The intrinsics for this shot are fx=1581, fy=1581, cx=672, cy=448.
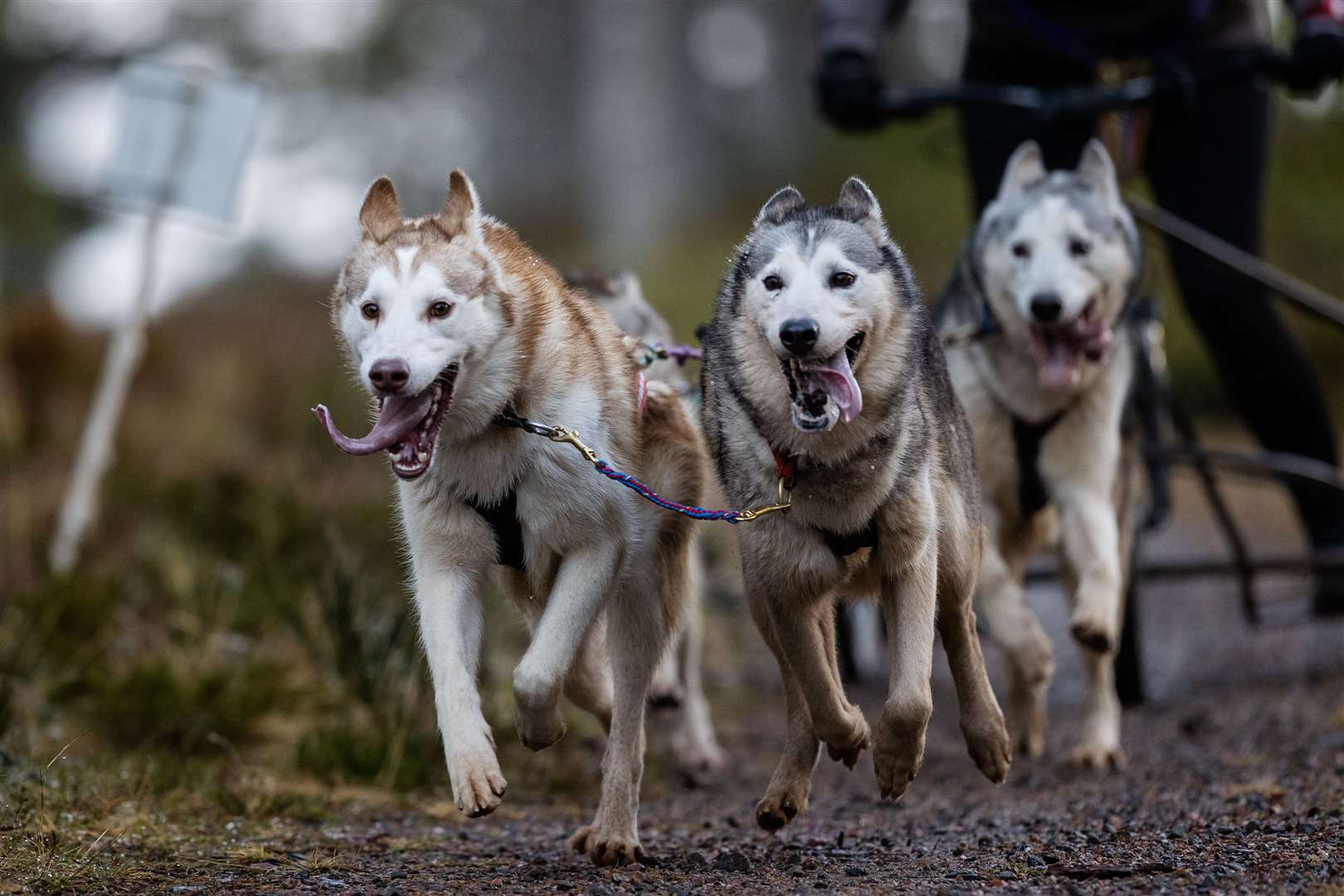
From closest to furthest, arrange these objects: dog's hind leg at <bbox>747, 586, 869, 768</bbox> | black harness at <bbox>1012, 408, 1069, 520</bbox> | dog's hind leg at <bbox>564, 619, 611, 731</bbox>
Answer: dog's hind leg at <bbox>747, 586, 869, 768</bbox>, dog's hind leg at <bbox>564, 619, 611, 731</bbox>, black harness at <bbox>1012, 408, 1069, 520</bbox>

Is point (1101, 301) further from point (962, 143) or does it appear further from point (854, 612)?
point (854, 612)

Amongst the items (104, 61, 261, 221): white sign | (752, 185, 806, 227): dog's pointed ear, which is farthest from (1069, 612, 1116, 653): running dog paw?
(104, 61, 261, 221): white sign

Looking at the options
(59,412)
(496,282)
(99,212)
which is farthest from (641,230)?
(496,282)

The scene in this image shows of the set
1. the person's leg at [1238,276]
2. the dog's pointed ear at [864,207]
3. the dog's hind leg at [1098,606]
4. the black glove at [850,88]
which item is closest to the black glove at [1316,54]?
the person's leg at [1238,276]

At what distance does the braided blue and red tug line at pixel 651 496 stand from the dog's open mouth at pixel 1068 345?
1.55 m

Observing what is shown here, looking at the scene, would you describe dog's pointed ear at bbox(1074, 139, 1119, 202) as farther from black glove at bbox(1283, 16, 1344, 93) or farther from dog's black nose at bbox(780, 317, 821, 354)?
dog's black nose at bbox(780, 317, 821, 354)

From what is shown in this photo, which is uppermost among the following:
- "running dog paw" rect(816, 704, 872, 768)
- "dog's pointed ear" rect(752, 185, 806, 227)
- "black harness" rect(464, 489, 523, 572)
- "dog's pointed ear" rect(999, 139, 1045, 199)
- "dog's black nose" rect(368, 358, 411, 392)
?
"dog's pointed ear" rect(999, 139, 1045, 199)

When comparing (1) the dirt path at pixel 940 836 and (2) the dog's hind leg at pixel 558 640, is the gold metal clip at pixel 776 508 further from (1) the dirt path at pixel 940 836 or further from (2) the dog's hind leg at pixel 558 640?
(1) the dirt path at pixel 940 836

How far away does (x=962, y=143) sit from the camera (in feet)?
17.6

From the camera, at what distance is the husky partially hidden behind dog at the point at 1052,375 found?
15.1 feet

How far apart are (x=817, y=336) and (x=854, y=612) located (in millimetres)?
3367

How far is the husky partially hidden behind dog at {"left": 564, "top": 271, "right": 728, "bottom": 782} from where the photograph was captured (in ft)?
14.5

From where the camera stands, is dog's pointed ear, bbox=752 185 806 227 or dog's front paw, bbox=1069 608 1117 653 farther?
dog's front paw, bbox=1069 608 1117 653

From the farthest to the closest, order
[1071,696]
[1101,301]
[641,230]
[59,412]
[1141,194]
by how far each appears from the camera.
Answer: [641,230]
[1141,194]
[59,412]
[1071,696]
[1101,301]
